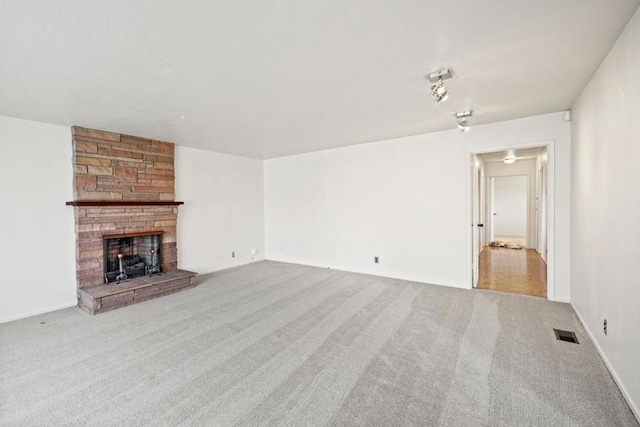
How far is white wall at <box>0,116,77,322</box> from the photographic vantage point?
3.25 meters

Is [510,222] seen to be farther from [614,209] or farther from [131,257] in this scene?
[131,257]

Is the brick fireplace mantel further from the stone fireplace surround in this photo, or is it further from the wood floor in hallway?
the wood floor in hallway

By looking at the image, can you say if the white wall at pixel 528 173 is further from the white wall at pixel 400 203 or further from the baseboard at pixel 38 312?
the baseboard at pixel 38 312

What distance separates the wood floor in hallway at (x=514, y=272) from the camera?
407 centimetres

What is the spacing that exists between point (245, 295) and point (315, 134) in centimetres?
261

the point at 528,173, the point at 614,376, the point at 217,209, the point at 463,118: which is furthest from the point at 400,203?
the point at 528,173

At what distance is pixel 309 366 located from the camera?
2215 millimetres

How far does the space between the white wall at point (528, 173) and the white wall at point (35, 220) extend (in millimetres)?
9145

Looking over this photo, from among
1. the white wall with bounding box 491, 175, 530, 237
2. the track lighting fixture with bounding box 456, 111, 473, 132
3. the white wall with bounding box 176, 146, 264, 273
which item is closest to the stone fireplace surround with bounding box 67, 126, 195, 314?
the white wall with bounding box 176, 146, 264, 273

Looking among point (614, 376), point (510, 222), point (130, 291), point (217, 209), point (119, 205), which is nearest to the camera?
point (614, 376)

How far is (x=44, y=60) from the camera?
1998 millimetres

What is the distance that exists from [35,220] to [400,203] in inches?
198

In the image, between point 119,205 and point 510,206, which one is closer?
point 119,205

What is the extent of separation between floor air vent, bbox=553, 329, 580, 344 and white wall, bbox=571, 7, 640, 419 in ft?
0.47
